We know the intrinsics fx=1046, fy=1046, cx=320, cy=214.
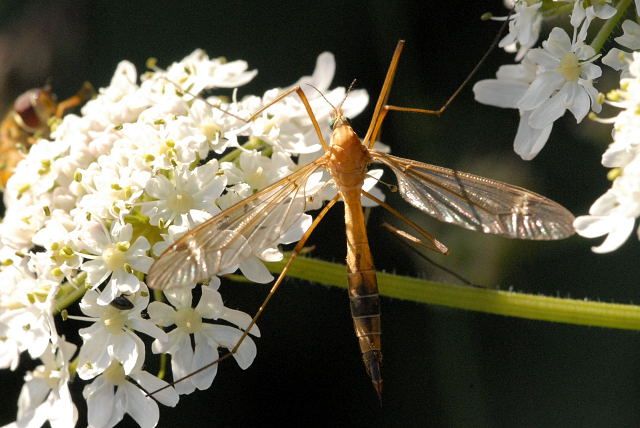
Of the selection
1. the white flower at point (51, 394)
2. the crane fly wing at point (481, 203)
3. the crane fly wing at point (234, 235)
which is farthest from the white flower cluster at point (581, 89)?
the white flower at point (51, 394)

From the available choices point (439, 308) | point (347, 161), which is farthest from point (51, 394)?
point (439, 308)

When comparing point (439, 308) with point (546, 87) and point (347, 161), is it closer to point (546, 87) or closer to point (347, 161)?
point (347, 161)

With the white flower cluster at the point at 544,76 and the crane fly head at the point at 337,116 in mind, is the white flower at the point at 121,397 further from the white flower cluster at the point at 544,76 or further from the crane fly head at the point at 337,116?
the white flower cluster at the point at 544,76

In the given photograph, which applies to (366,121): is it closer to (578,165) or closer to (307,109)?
(578,165)

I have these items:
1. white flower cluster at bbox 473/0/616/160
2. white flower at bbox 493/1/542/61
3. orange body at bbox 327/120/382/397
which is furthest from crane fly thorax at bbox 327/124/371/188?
white flower at bbox 493/1/542/61

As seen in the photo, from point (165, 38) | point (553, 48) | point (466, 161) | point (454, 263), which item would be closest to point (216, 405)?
point (454, 263)
